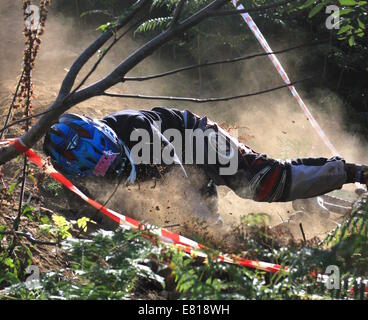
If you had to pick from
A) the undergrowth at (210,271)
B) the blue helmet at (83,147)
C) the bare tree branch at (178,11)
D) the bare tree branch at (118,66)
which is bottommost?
the undergrowth at (210,271)

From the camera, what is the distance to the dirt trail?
9.51 metres

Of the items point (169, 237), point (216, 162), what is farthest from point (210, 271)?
point (216, 162)

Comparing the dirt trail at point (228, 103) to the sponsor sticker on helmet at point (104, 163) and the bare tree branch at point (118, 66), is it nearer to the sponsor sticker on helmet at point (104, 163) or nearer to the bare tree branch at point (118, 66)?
the sponsor sticker on helmet at point (104, 163)

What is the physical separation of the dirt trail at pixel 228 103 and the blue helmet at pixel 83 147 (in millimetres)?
2233

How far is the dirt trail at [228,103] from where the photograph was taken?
9.51 m

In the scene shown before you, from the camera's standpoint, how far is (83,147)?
5496 millimetres

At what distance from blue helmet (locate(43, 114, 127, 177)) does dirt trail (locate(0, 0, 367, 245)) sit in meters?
2.23

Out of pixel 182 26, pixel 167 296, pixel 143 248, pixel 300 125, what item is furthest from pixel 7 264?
pixel 300 125

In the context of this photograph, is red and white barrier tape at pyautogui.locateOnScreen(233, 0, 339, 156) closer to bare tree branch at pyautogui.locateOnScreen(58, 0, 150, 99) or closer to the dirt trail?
the dirt trail

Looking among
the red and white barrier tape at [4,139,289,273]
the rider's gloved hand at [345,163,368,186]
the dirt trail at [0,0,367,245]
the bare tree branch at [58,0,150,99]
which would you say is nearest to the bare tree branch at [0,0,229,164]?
the bare tree branch at [58,0,150,99]

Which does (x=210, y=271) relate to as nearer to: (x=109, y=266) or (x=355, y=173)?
(x=109, y=266)

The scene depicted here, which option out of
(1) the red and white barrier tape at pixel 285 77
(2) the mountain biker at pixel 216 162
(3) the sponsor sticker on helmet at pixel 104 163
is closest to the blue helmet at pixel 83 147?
(3) the sponsor sticker on helmet at pixel 104 163

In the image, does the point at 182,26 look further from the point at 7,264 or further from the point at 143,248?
the point at 7,264

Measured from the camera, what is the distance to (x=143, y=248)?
317 cm
